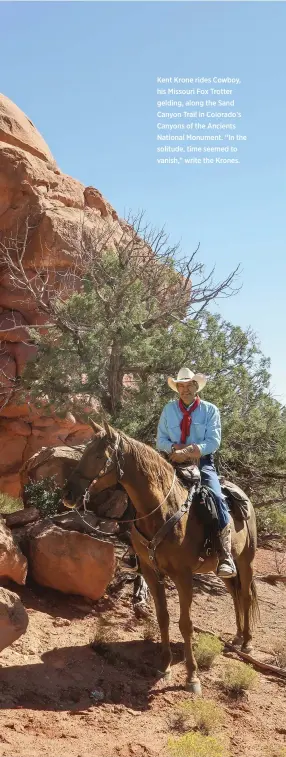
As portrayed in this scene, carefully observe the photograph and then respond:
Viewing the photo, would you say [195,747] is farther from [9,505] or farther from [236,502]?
[9,505]

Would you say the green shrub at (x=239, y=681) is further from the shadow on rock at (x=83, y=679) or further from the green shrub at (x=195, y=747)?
the green shrub at (x=195, y=747)

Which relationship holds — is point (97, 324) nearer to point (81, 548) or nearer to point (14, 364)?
point (81, 548)

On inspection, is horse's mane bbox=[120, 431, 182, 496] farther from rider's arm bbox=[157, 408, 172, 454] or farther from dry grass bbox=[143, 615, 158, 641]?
dry grass bbox=[143, 615, 158, 641]

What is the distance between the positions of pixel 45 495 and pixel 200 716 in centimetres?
464

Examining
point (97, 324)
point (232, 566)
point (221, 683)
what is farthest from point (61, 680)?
point (97, 324)

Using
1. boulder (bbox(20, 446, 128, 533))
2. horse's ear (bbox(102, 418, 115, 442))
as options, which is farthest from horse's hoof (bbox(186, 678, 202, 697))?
boulder (bbox(20, 446, 128, 533))

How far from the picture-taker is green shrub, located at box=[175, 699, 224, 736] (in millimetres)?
5512

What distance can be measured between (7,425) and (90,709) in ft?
44.0

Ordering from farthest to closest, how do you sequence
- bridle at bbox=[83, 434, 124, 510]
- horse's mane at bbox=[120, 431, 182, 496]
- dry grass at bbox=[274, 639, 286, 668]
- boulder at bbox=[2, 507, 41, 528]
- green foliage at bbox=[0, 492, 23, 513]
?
green foliage at bbox=[0, 492, 23, 513]
boulder at bbox=[2, 507, 41, 528]
dry grass at bbox=[274, 639, 286, 668]
horse's mane at bbox=[120, 431, 182, 496]
bridle at bbox=[83, 434, 124, 510]

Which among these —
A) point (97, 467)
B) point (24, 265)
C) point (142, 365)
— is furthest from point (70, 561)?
point (24, 265)

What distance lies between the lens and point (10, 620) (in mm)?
6133

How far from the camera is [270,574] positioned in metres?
12.1

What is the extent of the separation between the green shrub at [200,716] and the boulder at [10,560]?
254 cm

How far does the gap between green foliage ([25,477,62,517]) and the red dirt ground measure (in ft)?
5.01
